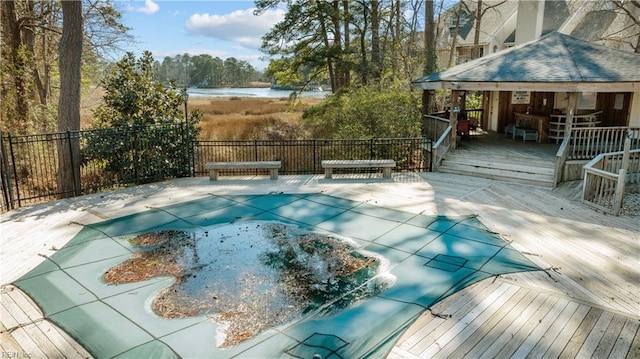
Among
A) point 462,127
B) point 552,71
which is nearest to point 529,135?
point 462,127

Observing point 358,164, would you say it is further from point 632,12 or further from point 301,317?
point 632,12

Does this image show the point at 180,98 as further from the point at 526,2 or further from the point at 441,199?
the point at 526,2

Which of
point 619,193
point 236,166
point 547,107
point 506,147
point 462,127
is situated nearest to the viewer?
point 619,193

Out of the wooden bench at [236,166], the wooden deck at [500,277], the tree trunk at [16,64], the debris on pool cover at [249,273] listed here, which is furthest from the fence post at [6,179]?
the tree trunk at [16,64]

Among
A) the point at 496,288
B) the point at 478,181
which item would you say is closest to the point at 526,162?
the point at 478,181

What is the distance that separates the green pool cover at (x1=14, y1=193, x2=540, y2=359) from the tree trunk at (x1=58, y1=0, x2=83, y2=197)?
3.54 metres

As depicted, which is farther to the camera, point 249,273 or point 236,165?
point 236,165

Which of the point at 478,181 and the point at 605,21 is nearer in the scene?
the point at 478,181

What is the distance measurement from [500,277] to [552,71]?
8253mm

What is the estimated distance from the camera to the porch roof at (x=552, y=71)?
10320 mm

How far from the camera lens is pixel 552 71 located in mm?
11055

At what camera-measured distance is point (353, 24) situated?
19.1 metres

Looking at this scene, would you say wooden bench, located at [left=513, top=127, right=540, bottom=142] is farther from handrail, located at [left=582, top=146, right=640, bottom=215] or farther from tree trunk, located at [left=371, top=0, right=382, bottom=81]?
tree trunk, located at [left=371, top=0, right=382, bottom=81]

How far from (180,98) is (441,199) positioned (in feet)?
24.8
